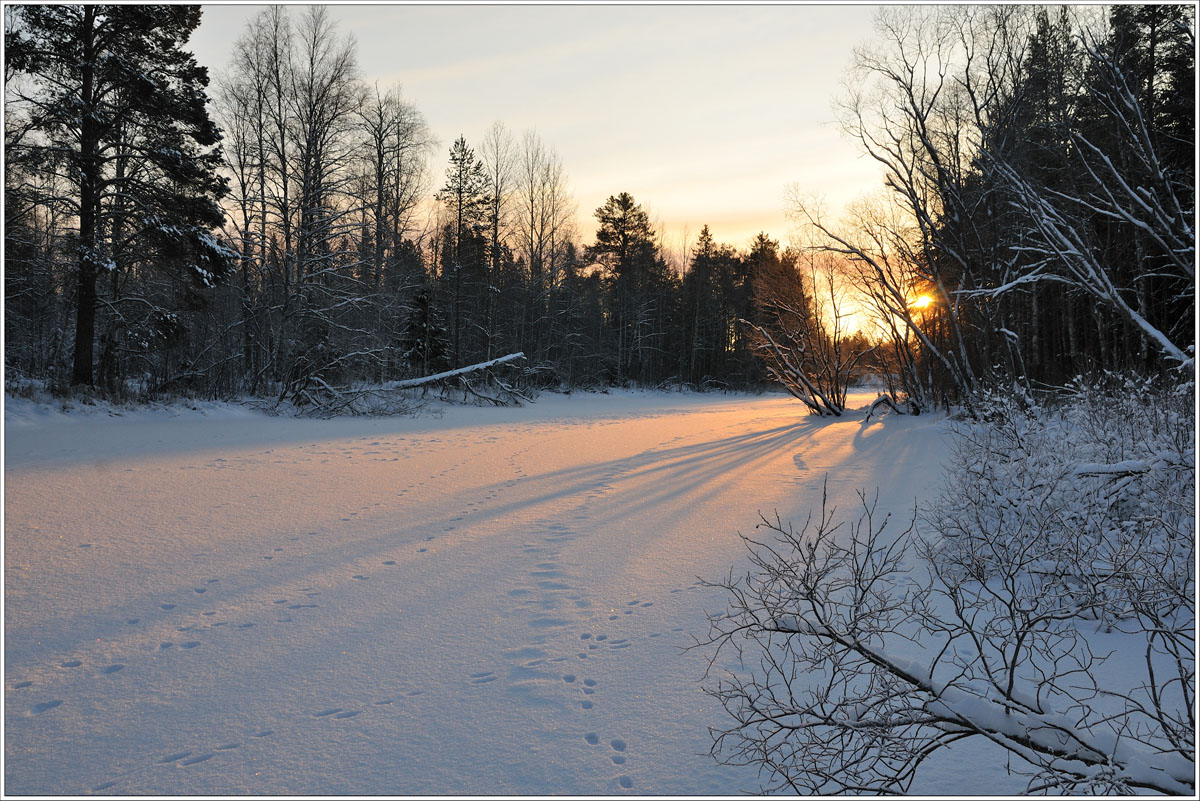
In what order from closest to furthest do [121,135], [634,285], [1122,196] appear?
[1122,196]
[121,135]
[634,285]

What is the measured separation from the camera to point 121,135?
15305 mm

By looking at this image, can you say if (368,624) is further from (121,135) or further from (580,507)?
(121,135)

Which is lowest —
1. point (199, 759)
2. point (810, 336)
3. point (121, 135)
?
point (199, 759)

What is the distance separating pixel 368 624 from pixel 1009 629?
4000 millimetres

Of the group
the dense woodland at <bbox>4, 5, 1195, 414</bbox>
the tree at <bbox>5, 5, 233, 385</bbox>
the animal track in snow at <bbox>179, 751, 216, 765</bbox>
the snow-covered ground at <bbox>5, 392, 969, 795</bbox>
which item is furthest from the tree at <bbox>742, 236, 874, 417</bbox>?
the animal track in snow at <bbox>179, 751, 216, 765</bbox>

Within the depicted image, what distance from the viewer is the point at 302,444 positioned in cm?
1231

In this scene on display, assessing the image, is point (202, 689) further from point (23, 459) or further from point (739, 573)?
point (23, 459)

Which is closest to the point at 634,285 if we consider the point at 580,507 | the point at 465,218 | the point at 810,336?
the point at 465,218

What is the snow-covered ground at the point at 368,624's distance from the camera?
102 inches

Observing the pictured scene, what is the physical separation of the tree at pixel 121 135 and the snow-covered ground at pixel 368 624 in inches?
312

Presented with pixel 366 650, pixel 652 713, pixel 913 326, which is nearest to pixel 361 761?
pixel 366 650

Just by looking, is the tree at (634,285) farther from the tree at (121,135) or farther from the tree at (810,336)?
the tree at (121,135)

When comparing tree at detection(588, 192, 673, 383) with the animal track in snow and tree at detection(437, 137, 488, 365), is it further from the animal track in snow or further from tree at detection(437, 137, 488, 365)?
Answer: the animal track in snow

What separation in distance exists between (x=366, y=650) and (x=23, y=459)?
9320 mm
